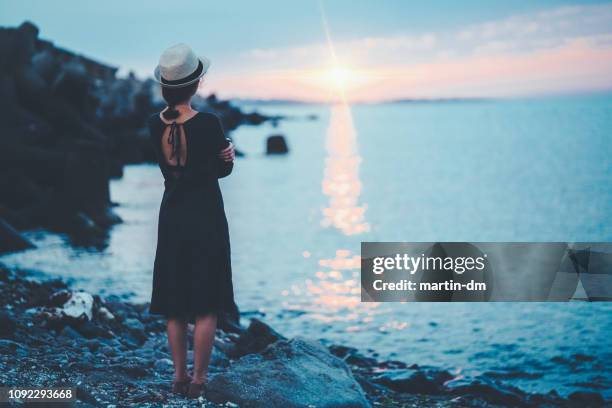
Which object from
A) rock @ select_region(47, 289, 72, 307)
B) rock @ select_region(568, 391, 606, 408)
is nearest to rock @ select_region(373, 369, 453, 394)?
rock @ select_region(568, 391, 606, 408)

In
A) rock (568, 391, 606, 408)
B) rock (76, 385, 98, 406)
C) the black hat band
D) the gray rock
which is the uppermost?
the black hat band

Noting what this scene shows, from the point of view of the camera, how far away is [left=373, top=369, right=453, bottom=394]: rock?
8.30 meters

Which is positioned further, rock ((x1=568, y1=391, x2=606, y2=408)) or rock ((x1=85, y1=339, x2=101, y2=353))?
rock ((x1=568, y1=391, x2=606, y2=408))

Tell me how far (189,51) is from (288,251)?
550 inches

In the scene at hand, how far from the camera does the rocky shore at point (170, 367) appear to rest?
5.67 meters

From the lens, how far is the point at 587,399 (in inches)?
333

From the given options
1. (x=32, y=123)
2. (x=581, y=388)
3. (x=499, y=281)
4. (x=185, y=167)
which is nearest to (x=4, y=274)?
(x=185, y=167)

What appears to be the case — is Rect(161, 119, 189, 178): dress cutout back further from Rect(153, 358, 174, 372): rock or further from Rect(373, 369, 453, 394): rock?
Rect(373, 369, 453, 394): rock

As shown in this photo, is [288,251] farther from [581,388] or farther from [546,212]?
[546,212]

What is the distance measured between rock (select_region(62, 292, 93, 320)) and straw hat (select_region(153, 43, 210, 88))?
3938 mm

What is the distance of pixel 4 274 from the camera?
1076 cm

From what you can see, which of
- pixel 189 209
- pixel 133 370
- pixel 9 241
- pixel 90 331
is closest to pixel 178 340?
pixel 189 209

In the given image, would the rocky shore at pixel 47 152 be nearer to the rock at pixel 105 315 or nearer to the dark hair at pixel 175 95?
the rock at pixel 105 315

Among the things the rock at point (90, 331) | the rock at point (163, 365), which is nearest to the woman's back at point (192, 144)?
the rock at point (163, 365)
